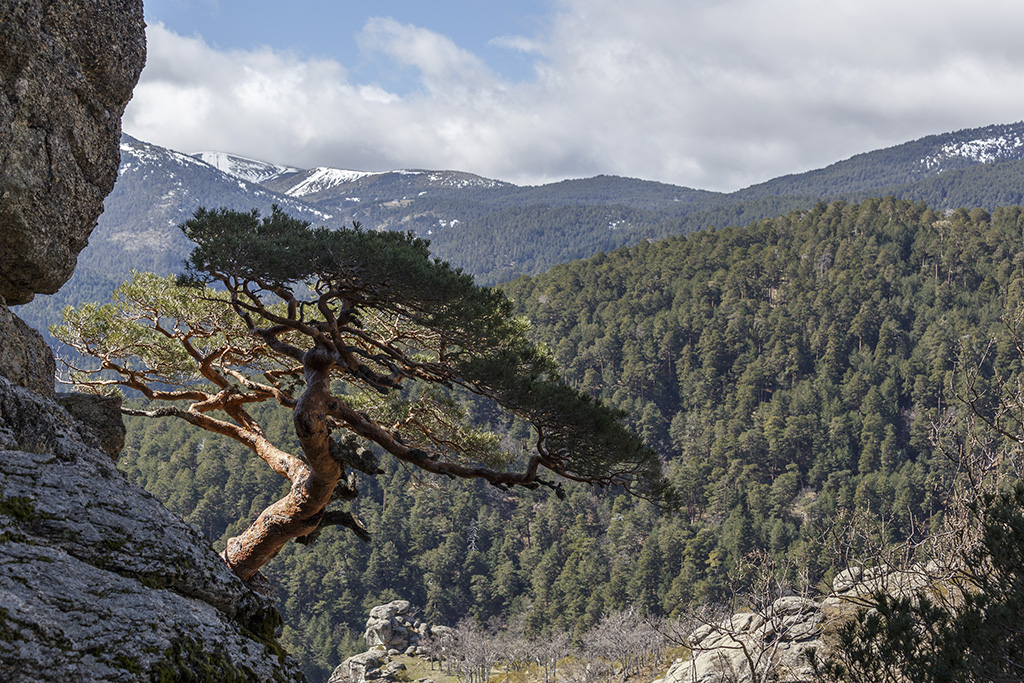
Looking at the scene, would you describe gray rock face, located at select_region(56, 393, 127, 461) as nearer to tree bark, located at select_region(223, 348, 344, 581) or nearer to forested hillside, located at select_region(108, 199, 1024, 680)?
tree bark, located at select_region(223, 348, 344, 581)

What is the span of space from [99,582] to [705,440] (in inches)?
3111

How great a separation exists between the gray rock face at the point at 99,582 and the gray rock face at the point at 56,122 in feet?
6.56

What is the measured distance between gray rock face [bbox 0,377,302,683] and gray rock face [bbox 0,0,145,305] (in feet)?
6.56

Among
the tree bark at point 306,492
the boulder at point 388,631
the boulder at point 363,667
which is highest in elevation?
the tree bark at point 306,492

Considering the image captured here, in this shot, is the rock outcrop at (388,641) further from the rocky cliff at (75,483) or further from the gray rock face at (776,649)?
the rocky cliff at (75,483)

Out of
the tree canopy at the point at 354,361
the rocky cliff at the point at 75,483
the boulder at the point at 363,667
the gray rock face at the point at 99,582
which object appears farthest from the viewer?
the boulder at the point at 363,667

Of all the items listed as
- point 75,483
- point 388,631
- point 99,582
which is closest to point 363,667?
point 388,631

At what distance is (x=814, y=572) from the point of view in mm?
54312

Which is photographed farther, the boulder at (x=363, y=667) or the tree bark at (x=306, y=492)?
the boulder at (x=363, y=667)

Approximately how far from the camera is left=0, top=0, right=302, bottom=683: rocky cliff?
2666 millimetres

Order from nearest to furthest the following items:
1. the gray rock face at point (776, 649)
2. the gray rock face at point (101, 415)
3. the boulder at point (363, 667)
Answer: the gray rock face at point (101, 415)
the gray rock face at point (776, 649)
the boulder at point (363, 667)

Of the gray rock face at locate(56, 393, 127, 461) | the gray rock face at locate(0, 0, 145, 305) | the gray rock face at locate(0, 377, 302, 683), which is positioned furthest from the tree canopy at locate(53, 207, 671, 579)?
the gray rock face at locate(0, 377, 302, 683)

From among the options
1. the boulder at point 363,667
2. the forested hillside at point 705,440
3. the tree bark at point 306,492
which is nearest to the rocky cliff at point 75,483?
the tree bark at point 306,492

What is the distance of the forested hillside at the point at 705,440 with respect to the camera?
210ft
